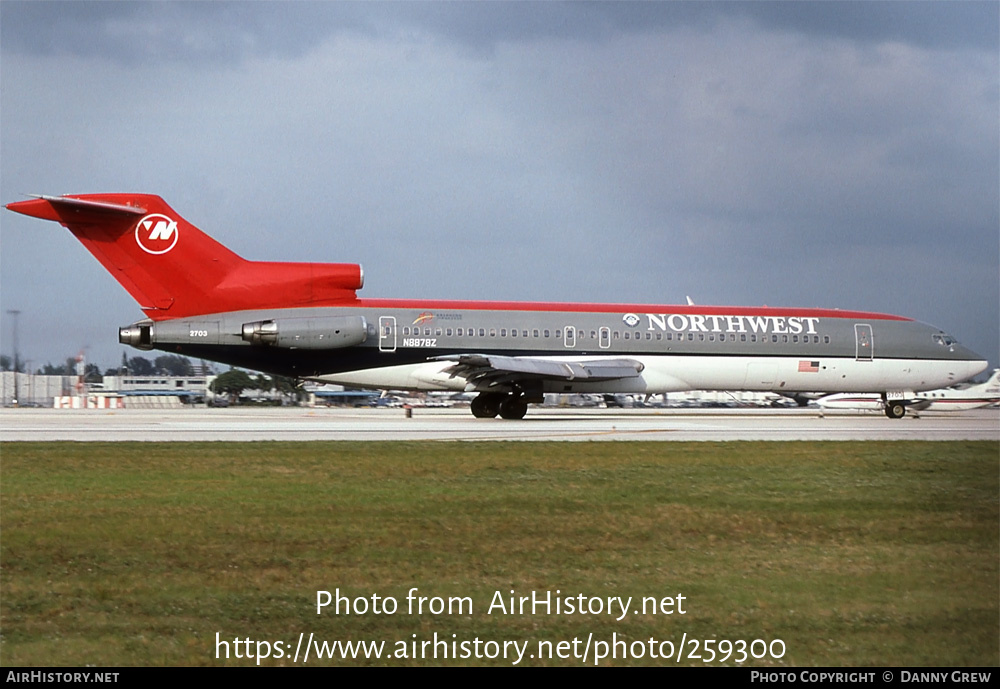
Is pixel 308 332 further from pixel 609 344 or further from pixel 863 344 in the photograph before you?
pixel 863 344

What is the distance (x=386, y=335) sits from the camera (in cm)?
2930

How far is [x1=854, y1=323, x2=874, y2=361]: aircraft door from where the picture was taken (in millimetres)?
33875

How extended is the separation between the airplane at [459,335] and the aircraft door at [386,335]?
0.19 ft

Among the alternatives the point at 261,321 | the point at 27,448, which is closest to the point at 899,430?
the point at 261,321

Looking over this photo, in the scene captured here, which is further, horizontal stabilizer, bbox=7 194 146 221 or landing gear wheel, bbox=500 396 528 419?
landing gear wheel, bbox=500 396 528 419

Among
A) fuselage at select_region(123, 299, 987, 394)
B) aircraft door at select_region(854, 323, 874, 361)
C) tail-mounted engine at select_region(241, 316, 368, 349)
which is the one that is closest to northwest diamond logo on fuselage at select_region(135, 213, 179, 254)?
fuselage at select_region(123, 299, 987, 394)

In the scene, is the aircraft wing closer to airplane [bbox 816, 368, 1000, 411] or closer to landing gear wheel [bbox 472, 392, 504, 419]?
landing gear wheel [bbox 472, 392, 504, 419]

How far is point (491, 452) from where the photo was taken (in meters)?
17.3


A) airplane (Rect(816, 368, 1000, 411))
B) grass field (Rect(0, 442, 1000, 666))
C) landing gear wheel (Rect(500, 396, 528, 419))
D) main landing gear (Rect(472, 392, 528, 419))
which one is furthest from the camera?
airplane (Rect(816, 368, 1000, 411))

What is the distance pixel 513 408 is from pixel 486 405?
52.4 inches

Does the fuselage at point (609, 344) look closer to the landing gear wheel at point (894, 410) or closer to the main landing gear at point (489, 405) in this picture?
the landing gear wheel at point (894, 410)

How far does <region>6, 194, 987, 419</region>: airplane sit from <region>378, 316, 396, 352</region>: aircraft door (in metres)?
0.06
